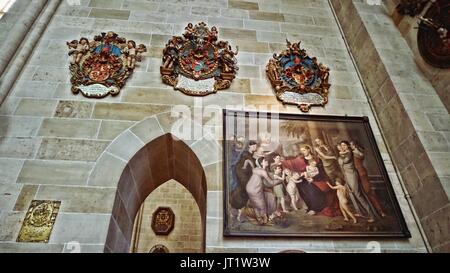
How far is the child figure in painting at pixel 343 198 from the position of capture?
320 centimetres

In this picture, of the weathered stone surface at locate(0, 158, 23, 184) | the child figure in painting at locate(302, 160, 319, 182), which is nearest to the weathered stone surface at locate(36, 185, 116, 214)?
the weathered stone surface at locate(0, 158, 23, 184)

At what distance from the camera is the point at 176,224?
864cm

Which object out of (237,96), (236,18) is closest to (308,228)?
(237,96)

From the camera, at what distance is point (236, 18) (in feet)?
16.6

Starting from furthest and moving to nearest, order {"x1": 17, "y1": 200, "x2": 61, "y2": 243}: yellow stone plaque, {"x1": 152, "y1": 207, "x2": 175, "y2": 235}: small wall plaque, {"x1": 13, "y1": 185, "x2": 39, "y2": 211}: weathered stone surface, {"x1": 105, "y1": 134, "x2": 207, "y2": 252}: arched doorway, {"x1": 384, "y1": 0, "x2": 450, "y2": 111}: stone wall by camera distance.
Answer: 1. {"x1": 152, "y1": 207, "x2": 175, "y2": 235}: small wall plaque
2. {"x1": 384, "y1": 0, "x2": 450, "y2": 111}: stone wall
3. {"x1": 105, "y1": 134, "x2": 207, "y2": 252}: arched doorway
4. {"x1": 13, "y1": 185, "x2": 39, "y2": 211}: weathered stone surface
5. {"x1": 17, "y1": 200, "x2": 61, "y2": 243}: yellow stone plaque

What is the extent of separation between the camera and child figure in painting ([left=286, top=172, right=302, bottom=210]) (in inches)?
127

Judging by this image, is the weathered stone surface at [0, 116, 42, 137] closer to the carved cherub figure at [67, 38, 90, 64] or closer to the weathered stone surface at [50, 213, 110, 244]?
the carved cherub figure at [67, 38, 90, 64]

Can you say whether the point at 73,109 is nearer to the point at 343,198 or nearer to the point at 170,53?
the point at 170,53

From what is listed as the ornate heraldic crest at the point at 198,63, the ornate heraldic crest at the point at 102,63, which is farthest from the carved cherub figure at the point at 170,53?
the ornate heraldic crest at the point at 102,63

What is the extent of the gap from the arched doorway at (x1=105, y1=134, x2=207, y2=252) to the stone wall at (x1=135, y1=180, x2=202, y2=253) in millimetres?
4704

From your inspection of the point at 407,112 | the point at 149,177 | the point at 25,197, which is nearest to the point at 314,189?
the point at 407,112

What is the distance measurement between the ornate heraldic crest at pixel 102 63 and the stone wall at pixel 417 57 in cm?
398

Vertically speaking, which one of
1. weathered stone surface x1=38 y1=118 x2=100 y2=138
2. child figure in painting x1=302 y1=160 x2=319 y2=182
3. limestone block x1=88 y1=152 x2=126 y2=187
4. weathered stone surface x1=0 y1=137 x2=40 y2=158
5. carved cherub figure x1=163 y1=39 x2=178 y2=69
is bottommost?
weathered stone surface x1=0 y1=137 x2=40 y2=158

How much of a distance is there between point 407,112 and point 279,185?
1891 mm
